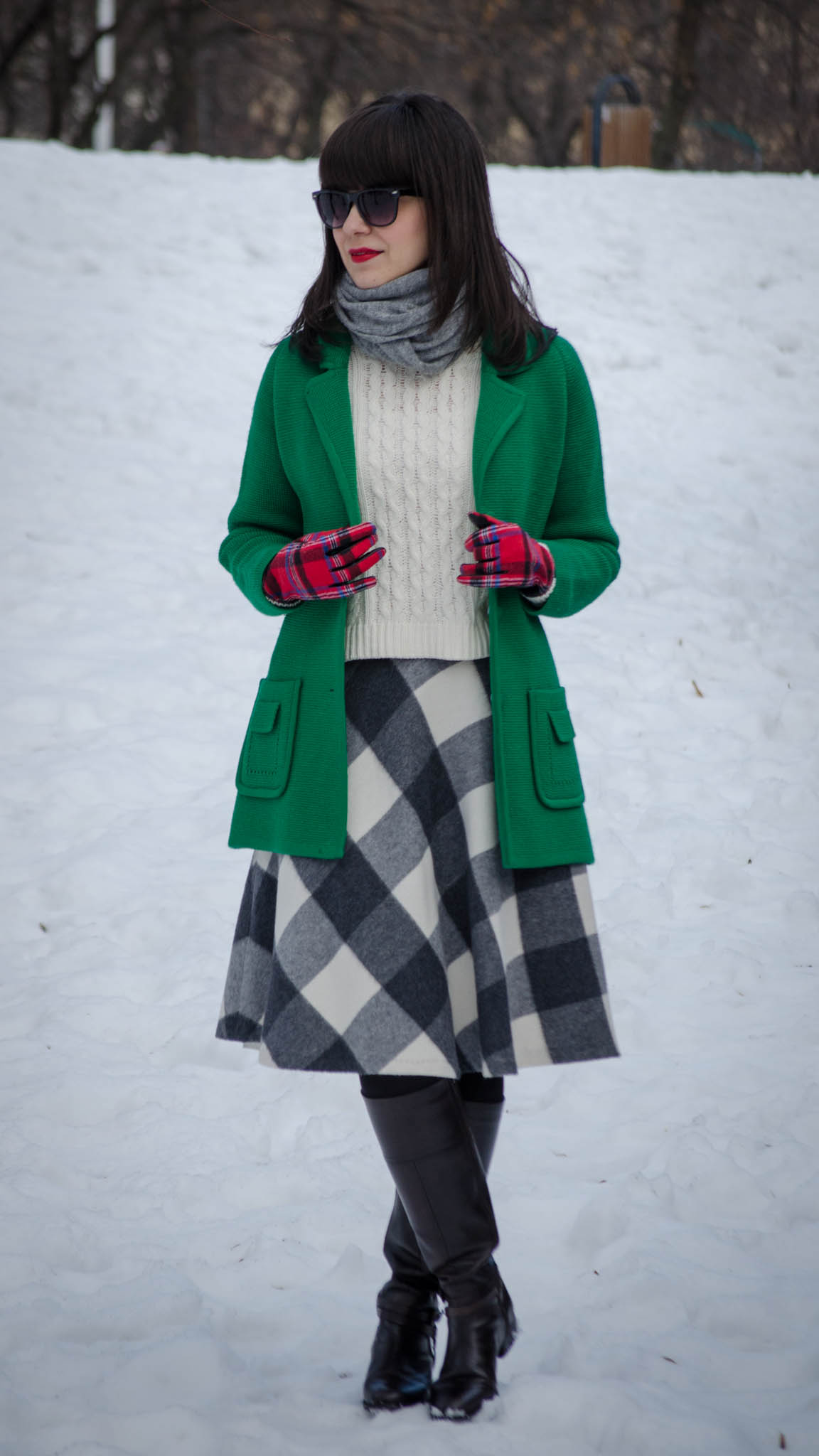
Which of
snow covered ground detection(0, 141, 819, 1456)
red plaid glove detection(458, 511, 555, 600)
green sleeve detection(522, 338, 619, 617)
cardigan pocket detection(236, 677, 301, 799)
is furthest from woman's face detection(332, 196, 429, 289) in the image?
snow covered ground detection(0, 141, 819, 1456)

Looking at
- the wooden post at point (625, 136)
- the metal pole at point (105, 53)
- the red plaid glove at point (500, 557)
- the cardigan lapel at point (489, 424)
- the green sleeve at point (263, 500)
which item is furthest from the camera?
the metal pole at point (105, 53)

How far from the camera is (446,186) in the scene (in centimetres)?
171

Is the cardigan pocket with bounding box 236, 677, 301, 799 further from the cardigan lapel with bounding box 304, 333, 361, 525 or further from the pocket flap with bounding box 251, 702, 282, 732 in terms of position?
the cardigan lapel with bounding box 304, 333, 361, 525

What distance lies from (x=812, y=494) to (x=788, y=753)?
2925 millimetres

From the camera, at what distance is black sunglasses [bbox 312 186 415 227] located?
1676mm

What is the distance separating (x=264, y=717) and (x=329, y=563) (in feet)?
0.90

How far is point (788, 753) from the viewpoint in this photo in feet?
15.8

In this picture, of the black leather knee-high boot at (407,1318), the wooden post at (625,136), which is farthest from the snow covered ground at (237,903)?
the wooden post at (625,136)

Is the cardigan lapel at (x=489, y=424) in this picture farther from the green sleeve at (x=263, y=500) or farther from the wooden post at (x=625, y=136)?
the wooden post at (x=625, y=136)

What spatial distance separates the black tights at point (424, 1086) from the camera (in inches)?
70.1

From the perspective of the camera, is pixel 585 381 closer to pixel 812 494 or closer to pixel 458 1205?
pixel 458 1205

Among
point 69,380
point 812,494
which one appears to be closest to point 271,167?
point 69,380

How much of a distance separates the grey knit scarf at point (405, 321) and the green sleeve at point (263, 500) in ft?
0.53

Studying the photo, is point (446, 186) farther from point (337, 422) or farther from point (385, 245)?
point (337, 422)
